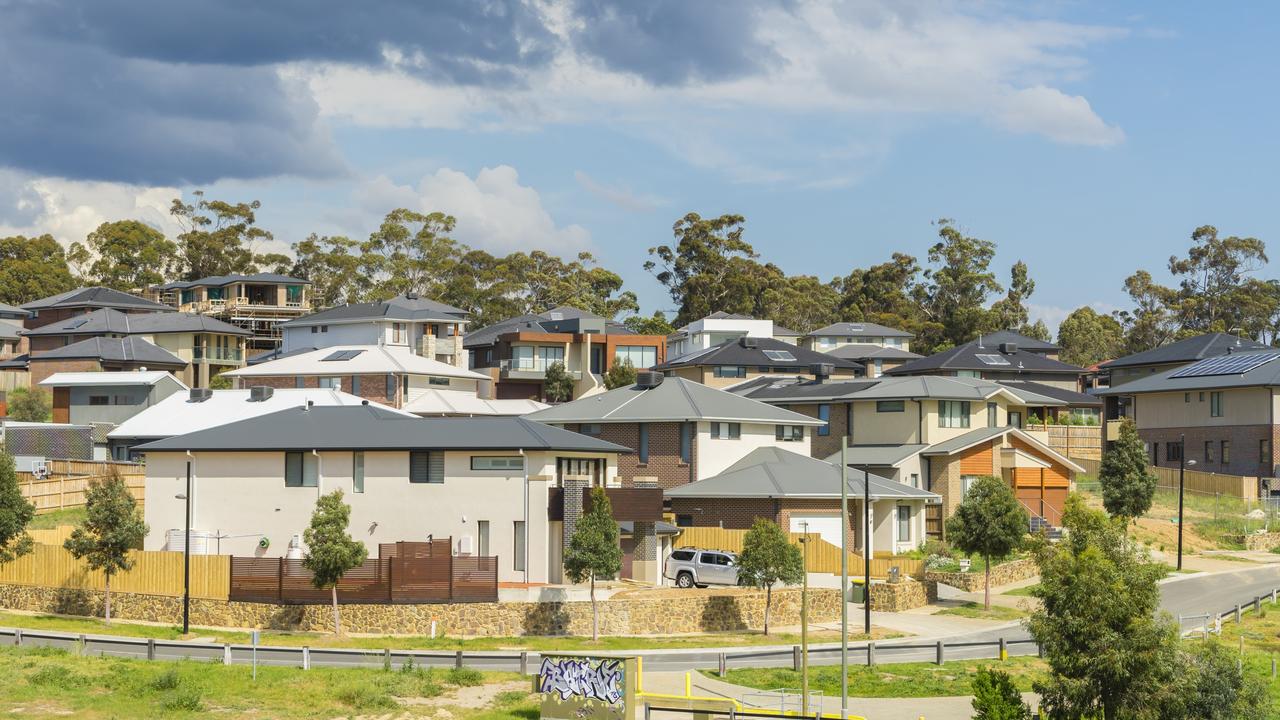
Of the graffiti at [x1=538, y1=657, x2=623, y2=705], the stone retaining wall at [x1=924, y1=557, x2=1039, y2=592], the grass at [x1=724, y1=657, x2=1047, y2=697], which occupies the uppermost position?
the stone retaining wall at [x1=924, y1=557, x2=1039, y2=592]

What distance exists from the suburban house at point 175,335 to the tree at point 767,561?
8415 cm

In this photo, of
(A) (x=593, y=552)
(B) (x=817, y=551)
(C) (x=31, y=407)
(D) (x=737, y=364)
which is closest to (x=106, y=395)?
(C) (x=31, y=407)

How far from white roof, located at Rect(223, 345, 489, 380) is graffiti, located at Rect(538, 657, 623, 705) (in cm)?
6952

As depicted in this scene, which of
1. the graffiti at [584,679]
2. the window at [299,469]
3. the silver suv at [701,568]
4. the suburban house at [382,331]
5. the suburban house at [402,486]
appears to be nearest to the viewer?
the graffiti at [584,679]

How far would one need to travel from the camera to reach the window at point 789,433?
79.9 m

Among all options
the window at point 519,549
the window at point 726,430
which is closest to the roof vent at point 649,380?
the window at point 726,430

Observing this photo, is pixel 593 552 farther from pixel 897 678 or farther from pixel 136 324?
pixel 136 324

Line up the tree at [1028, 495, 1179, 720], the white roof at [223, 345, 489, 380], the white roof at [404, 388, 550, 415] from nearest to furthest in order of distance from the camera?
1. the tree at [1028, 495, 1179, 720]
2. the white roof at [404, 388, 550, 415]
3. the white roof at [223, 345, 489, 380]

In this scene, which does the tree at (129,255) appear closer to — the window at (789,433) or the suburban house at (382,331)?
the suburban house at (382,331)

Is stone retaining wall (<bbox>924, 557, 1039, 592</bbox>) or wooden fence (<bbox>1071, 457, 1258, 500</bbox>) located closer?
stone retaining wall (<bbox>924, 557, 1039, 592</bbox>)

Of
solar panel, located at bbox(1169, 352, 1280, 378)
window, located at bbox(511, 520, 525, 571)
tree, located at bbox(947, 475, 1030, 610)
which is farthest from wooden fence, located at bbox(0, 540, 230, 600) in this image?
solar panel, located at bbox(1169, 352, 1280, 378)

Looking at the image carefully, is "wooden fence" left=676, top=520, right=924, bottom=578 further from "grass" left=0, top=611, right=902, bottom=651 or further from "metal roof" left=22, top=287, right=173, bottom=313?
"metal roof" left=22, top=287, right=173, bottom=313

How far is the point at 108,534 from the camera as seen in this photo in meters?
54.3

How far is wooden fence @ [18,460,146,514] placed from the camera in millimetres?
75688
